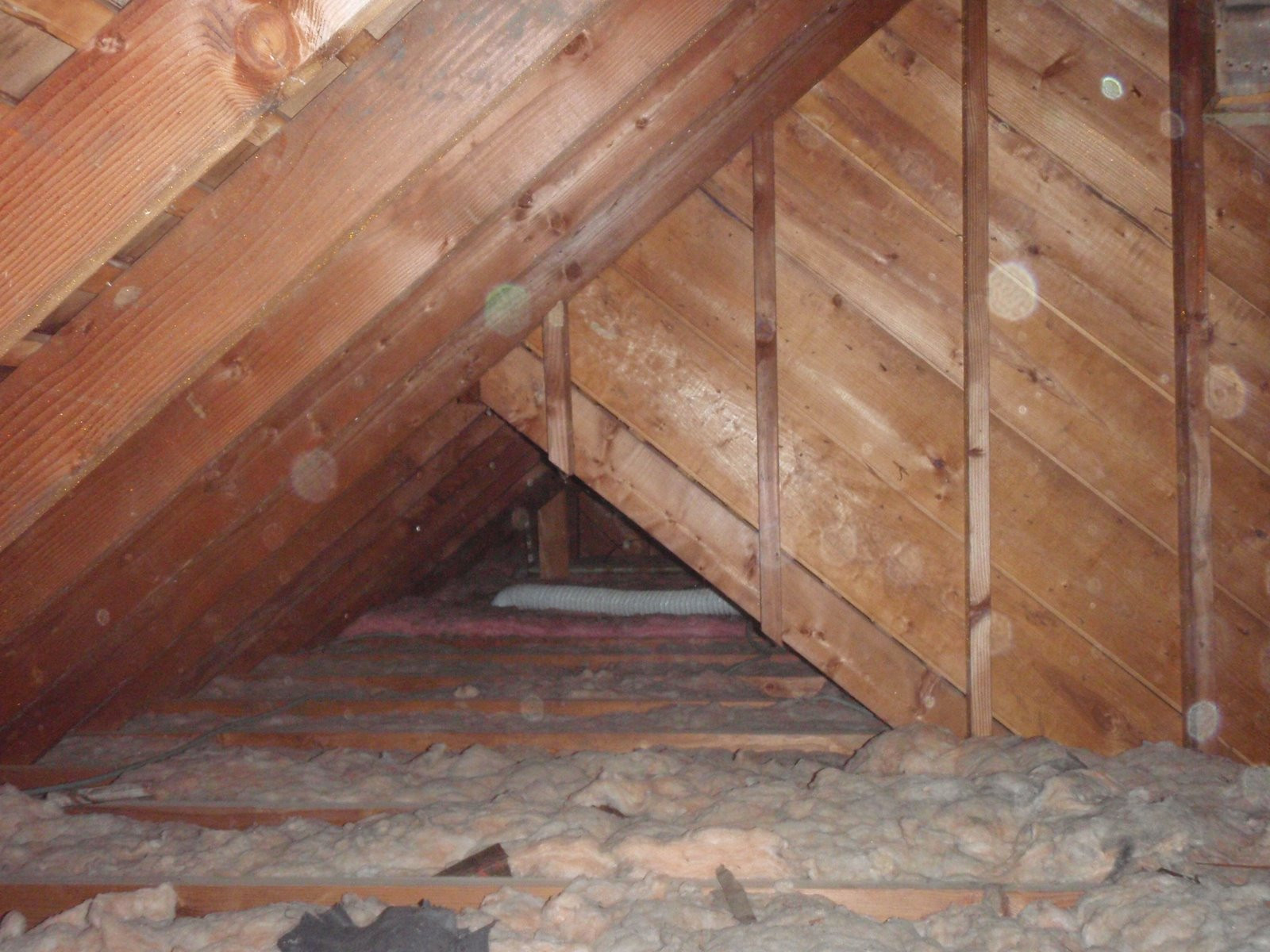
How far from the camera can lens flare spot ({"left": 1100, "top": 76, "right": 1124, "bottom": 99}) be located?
2.17 m

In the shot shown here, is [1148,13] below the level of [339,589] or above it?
above

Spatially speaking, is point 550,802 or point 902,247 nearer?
point 550,802

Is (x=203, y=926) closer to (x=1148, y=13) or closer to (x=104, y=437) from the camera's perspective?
(x=104, y=437)

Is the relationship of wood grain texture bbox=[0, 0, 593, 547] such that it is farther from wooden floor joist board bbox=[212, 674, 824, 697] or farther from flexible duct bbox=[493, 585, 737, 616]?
flexible duct bbox=[493, 585, 737, 616]

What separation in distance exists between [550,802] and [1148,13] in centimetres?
236

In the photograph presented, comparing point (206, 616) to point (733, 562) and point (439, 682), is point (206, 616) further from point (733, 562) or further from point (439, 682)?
point (733, 562)

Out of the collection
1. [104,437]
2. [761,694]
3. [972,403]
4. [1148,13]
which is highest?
[1148,13]

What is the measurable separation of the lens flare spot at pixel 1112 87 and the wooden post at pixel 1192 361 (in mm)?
108

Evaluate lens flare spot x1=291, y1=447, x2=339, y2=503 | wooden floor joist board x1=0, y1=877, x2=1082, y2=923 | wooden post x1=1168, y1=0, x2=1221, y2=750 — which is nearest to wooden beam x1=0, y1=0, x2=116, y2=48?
lens flare spot x1=291, y1=447, x2=339, y2=503

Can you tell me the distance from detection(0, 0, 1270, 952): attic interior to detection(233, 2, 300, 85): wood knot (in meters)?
0.31

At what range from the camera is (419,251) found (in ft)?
5.21

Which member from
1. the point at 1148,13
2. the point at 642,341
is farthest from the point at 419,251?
the point at 1148,13

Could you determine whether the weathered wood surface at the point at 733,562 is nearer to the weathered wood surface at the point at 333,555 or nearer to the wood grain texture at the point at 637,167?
the wood grain texture at the point at 637,167

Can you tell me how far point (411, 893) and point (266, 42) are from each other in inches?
58.5
